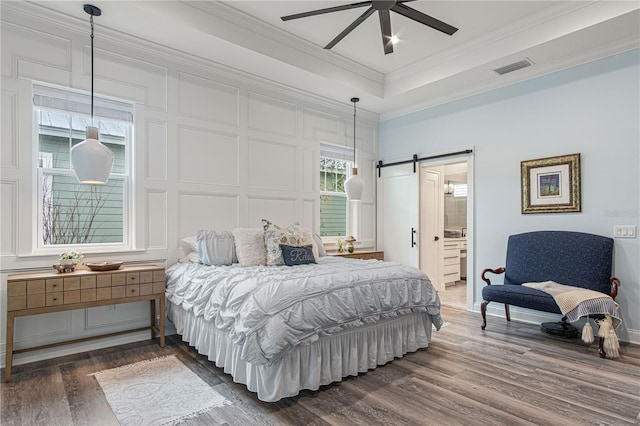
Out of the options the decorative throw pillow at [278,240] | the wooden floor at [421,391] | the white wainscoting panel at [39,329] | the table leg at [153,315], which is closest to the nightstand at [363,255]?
the decorative throw pillow at [278,240]

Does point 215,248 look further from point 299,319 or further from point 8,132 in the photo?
point 8,132

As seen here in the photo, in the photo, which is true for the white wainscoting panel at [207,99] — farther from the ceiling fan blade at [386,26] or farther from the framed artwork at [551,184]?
A: the framed artwork at [551,184]

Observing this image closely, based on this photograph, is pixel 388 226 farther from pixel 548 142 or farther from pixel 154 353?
pixel 154 353

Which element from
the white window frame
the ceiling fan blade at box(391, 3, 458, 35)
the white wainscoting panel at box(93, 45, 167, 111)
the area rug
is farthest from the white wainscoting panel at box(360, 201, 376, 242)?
the area rug

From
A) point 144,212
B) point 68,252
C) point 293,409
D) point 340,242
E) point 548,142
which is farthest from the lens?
point 340,242

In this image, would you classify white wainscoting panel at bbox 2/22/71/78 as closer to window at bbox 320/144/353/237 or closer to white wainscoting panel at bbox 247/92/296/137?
white wainscoting panel at bbox 247/92/296/137

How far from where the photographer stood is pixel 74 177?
3404mm

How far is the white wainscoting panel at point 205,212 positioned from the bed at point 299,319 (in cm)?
61

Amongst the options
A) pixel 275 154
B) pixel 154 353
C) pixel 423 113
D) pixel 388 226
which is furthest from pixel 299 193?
pixel 154 353

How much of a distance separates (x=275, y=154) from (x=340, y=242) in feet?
5.15

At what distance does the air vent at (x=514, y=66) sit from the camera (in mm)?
4043

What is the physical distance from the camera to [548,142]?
4.21 meters

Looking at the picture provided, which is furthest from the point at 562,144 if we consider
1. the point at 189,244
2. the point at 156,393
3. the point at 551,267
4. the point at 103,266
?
the point at 103,266

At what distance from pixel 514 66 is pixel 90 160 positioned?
4.41m
